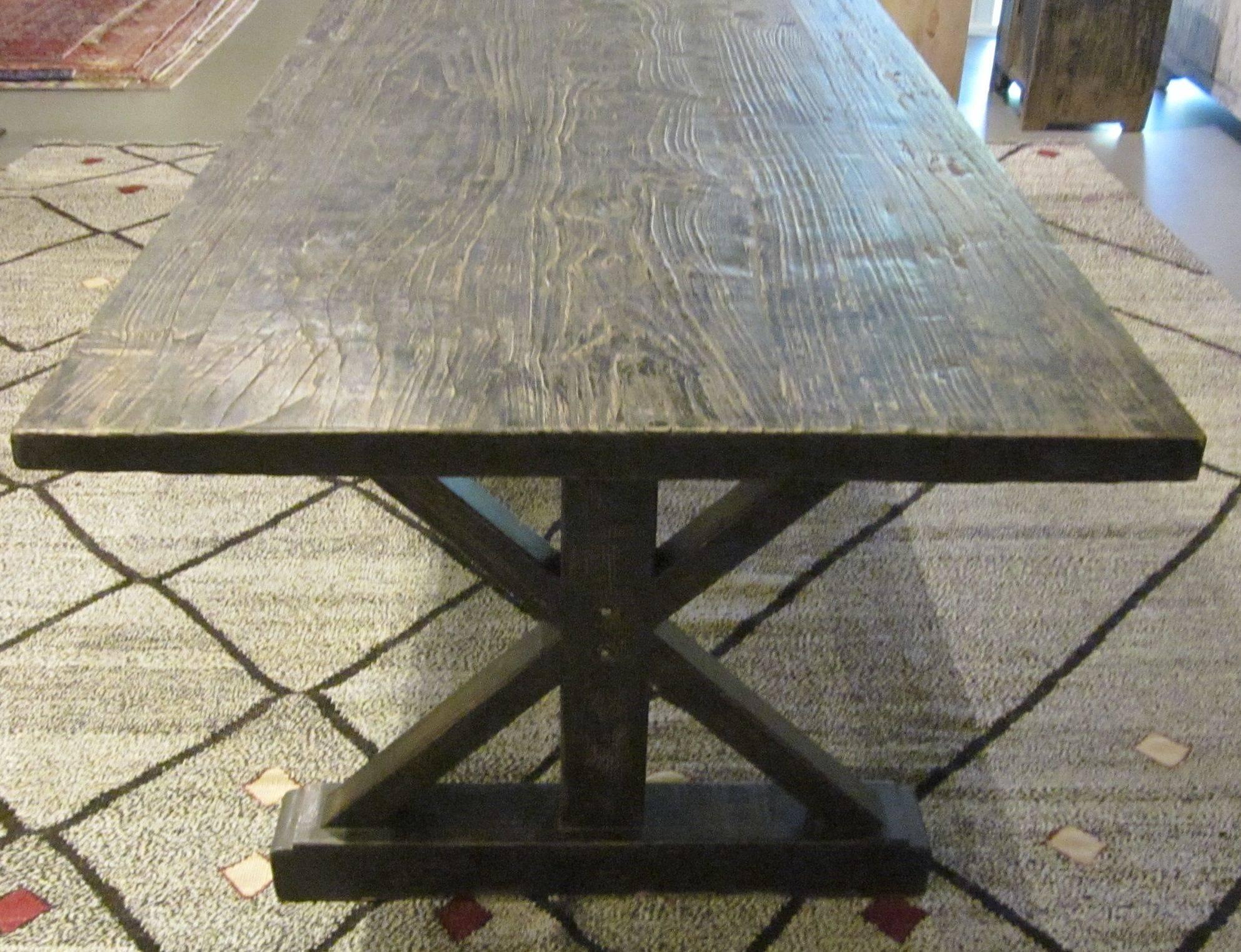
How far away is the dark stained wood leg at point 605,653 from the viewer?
0.84 metres

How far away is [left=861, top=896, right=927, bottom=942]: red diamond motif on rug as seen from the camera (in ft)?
3.33

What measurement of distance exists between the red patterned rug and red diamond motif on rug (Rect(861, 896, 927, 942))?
302 centimetres

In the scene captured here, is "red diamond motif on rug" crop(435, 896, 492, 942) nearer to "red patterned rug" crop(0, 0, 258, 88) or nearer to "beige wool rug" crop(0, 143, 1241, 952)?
"beige wool rug" crop(0, 143, 1241, 952)

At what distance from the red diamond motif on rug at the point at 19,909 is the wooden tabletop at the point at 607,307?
1.76ft

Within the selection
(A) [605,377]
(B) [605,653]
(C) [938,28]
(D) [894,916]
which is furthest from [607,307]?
(C) [938,28]

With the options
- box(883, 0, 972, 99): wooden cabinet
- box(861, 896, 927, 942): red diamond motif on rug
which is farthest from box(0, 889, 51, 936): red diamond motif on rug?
box(883, 0, 972, 99): wooden cabinet

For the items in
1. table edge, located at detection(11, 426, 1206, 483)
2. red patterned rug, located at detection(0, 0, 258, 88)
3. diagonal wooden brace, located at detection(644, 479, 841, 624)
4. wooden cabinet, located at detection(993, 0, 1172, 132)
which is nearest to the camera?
table edge, located at detection(11, 426, 1206, 483)

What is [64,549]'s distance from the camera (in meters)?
1.47

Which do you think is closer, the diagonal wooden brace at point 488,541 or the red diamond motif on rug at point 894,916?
the diagonal wooden brace at point 488,541

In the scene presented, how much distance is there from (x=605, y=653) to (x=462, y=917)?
0.97 feet

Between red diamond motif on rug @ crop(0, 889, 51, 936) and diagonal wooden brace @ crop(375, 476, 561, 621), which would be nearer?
diagonal wooden brace @ crop(375, 476, 561, 621)

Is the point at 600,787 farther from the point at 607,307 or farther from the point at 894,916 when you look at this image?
the point at 607,307

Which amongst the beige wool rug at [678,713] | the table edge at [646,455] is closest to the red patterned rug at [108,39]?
the beige wool rug at [678,713]

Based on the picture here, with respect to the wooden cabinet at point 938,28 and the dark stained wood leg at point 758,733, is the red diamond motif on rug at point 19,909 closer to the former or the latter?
the dark stained wood leg at point 758,733
